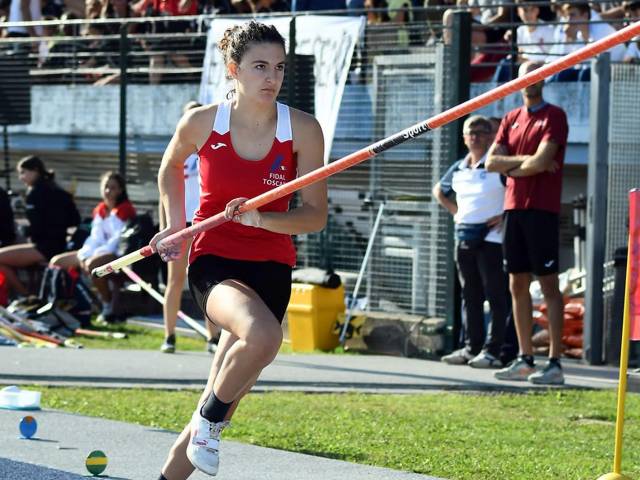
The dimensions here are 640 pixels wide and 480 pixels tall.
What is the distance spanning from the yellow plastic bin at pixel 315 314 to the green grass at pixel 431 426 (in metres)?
2.83

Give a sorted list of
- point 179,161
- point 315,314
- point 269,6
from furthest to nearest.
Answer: point 269,6 → point 315,314 → point 179,161

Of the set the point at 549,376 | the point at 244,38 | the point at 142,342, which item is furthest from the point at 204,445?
the point at 142,342

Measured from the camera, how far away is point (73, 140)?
1783cm

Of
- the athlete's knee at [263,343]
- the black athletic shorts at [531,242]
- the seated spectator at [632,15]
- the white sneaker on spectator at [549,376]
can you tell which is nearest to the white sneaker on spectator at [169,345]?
the black athletic shorts at [531,242]

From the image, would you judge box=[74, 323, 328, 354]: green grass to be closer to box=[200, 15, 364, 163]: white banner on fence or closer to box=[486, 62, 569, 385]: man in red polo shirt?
box=[200, 15, 364, 163]: white banner on fence

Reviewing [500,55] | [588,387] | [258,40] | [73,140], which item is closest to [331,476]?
[258,40]

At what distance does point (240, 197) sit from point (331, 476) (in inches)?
61.0

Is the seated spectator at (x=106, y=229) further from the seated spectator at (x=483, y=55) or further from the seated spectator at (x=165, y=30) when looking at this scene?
the seated spectator at (x=483, y=55)

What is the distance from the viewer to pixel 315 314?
12.2 meters

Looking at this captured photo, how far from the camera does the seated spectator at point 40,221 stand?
14.7 meters

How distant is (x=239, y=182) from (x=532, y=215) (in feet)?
16.2

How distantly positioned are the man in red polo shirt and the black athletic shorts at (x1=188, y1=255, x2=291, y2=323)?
4.76 metres

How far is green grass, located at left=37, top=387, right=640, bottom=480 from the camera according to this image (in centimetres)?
688

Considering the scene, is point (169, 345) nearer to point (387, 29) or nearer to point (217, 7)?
point (387, 29)
